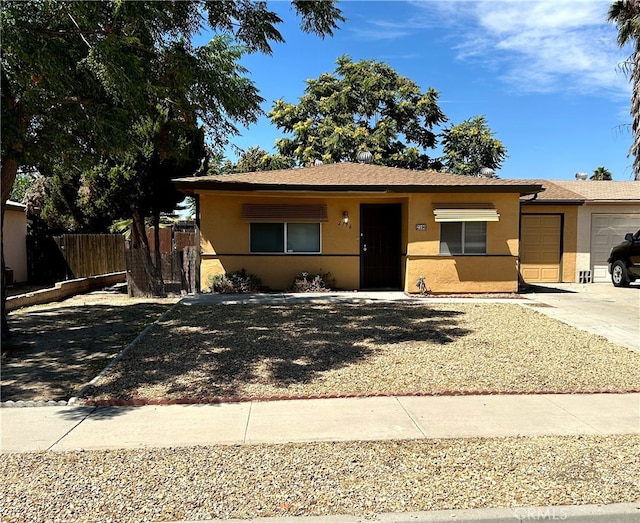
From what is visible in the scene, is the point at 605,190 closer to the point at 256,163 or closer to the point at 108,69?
the point at 108,69

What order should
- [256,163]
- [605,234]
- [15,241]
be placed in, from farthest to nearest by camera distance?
[256,163], [605,234], [15,241]

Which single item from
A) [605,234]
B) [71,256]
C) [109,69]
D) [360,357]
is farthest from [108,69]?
[605,234]

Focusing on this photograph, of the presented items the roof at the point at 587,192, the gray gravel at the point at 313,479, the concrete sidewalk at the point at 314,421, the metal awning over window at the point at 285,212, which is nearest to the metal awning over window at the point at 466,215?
the roof at the point at 587,192

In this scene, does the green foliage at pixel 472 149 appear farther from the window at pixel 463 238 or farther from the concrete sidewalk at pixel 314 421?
the concrete sidewalk at pixel 314 421

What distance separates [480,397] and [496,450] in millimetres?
1384

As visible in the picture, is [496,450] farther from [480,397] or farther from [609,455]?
[480,397]

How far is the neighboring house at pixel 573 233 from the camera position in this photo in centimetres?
1661

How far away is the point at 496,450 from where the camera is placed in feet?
13.4

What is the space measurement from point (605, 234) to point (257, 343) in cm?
1456

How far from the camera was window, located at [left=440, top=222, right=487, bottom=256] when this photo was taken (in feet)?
44.1

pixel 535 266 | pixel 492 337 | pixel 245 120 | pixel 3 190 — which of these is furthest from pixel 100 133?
pixel 535 266

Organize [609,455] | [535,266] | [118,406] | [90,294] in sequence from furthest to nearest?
[535,266] < [90,294] < [118,406] < [609,455]

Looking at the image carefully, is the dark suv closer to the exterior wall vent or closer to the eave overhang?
the exterior wall vent

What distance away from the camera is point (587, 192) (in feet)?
58.5
